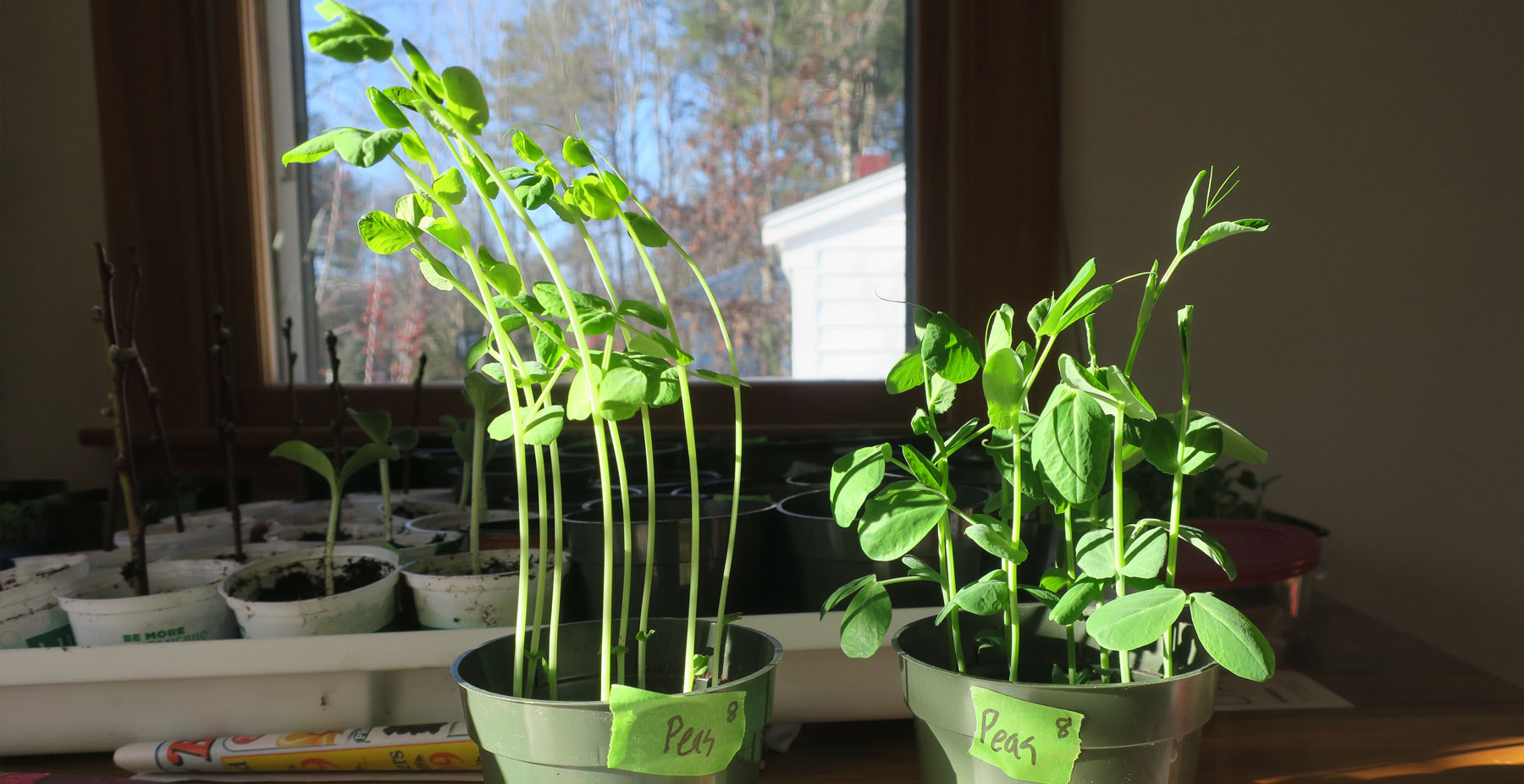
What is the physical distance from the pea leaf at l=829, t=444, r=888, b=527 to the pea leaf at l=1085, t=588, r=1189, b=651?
123mm

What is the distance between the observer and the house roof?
1.49 m

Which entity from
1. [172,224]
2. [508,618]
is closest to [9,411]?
[172,224]

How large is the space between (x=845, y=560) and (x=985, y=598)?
0.70ft

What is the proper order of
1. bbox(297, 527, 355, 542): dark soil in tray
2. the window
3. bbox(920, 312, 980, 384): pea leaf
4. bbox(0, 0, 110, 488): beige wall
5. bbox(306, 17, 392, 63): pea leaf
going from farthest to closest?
the window → bbox(0, 0, 110, 488): beige wall → bbox(297, 527, 355, 542): dark soil in tray → bbox(920, 312, 980, 384): pea leaf → bbox(306, 17, 392, 63): pea leaf

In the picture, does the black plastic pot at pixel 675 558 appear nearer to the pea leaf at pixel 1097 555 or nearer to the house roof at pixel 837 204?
the pea leaf at pixel 1097 555

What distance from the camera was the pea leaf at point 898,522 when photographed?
0.44m

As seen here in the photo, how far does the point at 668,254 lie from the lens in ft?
4.96

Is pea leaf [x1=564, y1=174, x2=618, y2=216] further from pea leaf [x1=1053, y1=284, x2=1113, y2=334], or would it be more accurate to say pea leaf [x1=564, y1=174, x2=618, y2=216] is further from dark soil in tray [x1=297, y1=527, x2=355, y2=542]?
dark soil in tray [x1=297, y1=527, x2=355, y2=542]

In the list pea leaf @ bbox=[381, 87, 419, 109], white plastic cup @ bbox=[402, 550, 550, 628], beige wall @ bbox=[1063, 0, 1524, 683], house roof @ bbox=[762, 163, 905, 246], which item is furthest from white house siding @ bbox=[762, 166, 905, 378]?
pea leaf @ bbox=[381, 87, 419, 109]

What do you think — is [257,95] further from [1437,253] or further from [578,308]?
[1437,253]

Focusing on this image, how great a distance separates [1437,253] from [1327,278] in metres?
0.19

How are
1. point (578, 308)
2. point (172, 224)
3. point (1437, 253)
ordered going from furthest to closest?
point (1437, 253)
point (172, 224)
point (578, 308)

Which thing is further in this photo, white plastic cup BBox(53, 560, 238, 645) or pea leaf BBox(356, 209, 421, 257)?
white plastic cup BBox(53, 560, 238, 645)

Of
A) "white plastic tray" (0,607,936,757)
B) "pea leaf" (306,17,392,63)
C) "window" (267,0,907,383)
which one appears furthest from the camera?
"window" (267,0,907,383)
